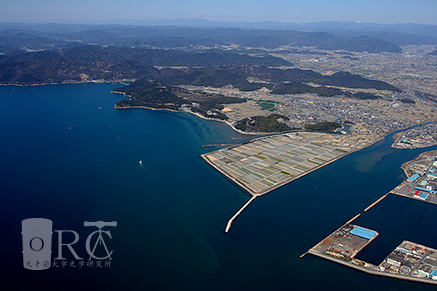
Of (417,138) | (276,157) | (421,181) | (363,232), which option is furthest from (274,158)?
(417,138)

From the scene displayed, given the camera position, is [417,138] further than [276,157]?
Yes

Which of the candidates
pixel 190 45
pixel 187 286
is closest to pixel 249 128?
pixel 187 286

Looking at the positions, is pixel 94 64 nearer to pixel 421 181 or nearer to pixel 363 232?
pixel 421 181

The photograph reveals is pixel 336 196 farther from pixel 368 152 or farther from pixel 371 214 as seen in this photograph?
pixel 368 152

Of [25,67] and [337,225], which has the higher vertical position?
[25,67]

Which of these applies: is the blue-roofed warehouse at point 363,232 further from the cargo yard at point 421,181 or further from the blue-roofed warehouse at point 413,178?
the blue-roofed warehouse at point 413,178
